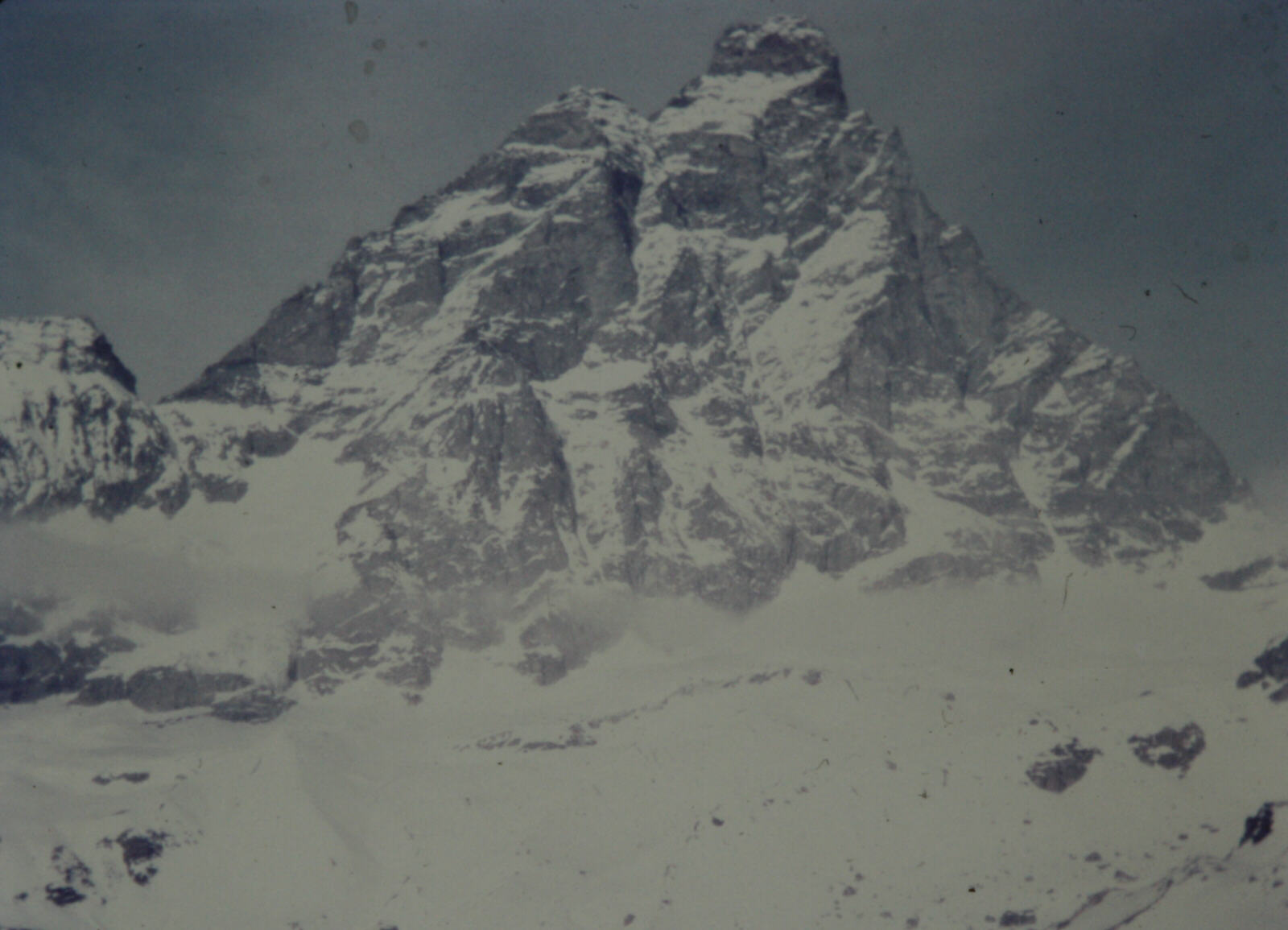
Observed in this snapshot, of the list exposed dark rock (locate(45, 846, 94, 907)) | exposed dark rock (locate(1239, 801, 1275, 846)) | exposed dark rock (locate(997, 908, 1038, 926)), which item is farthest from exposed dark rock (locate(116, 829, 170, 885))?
exposed dark rock (locate(1239, 801, 1275, 846))

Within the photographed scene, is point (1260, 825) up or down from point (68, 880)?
down

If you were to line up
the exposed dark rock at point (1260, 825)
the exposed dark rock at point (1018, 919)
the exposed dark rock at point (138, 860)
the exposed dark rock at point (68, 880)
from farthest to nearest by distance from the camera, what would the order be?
the exposed dark rock at point (138, 860), the exposed dark rock at point (1260, 825), the exposed dark rock at point (68, 880), the exposed dark rock at point (1018, 919)

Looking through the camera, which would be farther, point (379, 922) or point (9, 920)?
point (379, 922)

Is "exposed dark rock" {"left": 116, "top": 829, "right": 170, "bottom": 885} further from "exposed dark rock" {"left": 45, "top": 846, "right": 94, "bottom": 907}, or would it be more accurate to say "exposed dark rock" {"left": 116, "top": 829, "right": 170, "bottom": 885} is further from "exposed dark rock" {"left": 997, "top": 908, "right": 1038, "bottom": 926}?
"exposed dark rock" {"left": 997, "top": 908, "right": 1038, "bottom": 926}

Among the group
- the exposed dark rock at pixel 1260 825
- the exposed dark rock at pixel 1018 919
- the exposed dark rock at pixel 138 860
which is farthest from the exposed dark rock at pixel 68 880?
the exposed dark rock at pixel 1260 825

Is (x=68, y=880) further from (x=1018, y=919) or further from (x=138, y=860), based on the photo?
(x=1018, y=919)

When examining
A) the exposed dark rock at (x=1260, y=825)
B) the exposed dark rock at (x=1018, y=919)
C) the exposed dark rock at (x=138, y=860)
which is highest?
the exposed dark rock at (x=138, y=860)

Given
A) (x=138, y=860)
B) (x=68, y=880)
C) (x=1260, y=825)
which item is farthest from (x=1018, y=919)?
(x=68, y=880)

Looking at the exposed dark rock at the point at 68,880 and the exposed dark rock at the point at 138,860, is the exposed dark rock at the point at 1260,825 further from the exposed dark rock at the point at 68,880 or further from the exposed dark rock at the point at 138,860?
the exposed dark rock at the point at 68,880

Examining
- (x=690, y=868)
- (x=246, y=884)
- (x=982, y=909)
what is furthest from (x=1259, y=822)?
(x=246, y=884)

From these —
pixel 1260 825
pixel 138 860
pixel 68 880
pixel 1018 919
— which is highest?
pixel 68 880

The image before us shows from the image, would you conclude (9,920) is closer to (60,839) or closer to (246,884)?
(60,839)
